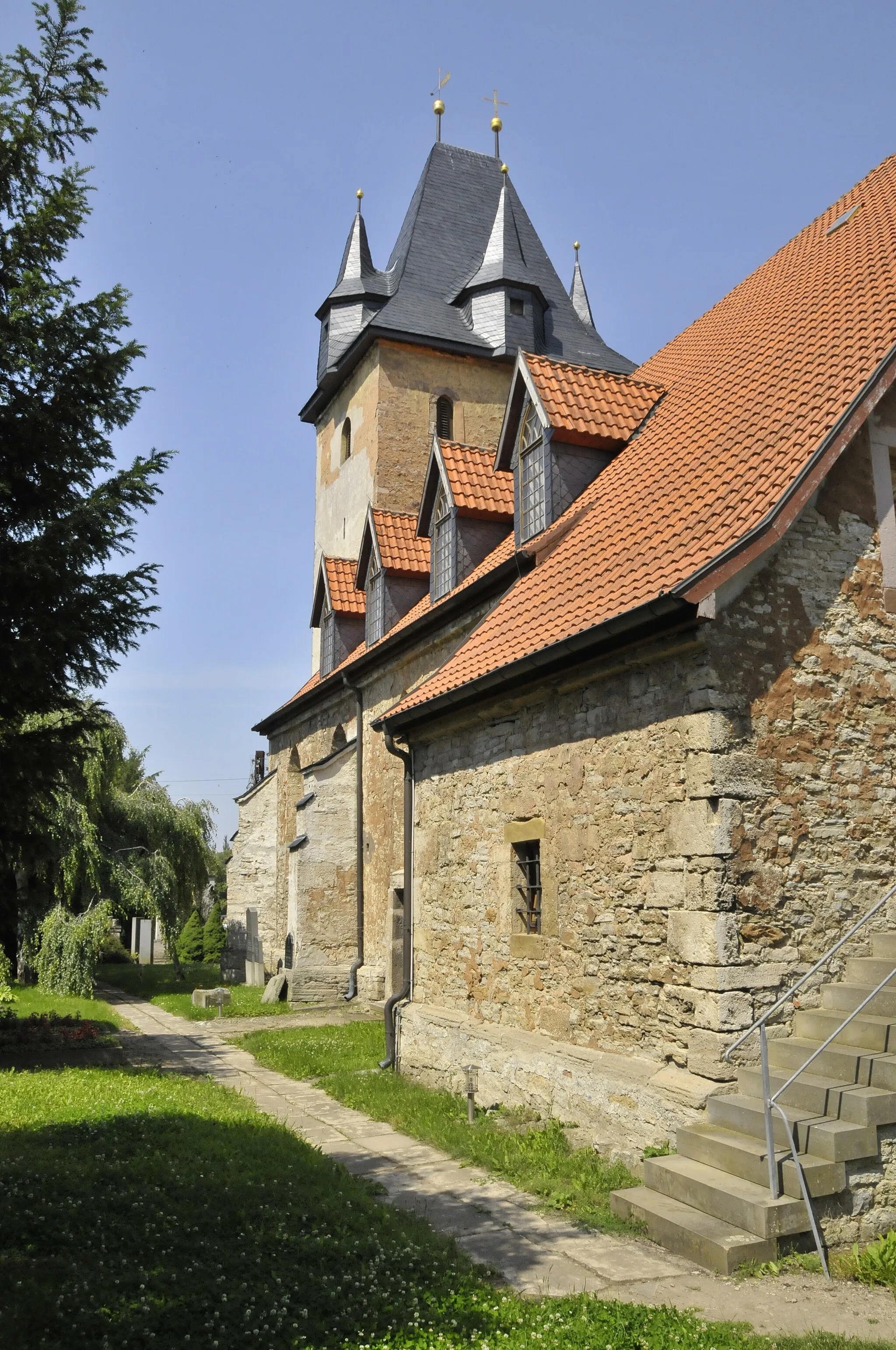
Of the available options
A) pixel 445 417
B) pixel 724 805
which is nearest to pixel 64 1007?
pixel 445 417

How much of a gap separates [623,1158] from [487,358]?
53.4 ft

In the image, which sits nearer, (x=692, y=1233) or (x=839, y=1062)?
(x=692, y=1233)

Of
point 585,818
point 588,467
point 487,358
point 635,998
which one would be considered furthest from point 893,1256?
point 487,358

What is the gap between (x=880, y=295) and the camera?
8.52m

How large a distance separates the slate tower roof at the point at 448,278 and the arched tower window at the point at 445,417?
0.98 m

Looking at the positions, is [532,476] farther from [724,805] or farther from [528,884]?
[724,805]

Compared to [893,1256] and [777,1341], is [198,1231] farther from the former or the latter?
[893,1256]

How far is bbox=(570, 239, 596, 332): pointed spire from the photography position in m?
27.2

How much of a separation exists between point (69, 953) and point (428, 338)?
1301 centimetres

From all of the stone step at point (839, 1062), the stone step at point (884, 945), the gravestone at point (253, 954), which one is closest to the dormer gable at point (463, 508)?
the stone step at point (884, 945)

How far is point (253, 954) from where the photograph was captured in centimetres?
2412

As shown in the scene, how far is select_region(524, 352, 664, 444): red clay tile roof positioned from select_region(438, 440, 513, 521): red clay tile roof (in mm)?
1657

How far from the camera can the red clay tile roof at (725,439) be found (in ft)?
24.6

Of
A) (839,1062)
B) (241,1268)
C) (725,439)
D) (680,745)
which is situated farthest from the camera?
(725,439)
